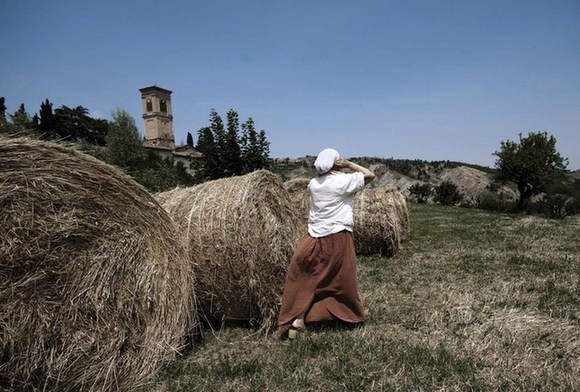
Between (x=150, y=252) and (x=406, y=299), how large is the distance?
12.8 ft

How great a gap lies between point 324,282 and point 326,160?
62.0 inches

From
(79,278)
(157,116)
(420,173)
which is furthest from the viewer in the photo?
(157,116)

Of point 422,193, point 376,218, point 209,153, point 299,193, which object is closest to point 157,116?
point 422,193

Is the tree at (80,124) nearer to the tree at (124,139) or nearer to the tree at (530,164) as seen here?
the tree at (124,139)

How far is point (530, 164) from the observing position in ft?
140

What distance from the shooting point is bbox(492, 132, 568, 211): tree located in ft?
140

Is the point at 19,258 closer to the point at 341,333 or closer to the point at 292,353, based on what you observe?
the point at 292,353

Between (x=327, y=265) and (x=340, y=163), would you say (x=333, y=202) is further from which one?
(x=327, y=265)

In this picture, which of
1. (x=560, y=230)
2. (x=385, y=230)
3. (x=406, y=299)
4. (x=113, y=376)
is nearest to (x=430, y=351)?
(x=406, y=299)

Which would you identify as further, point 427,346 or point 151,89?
point 151,89

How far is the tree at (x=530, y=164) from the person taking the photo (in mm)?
42656

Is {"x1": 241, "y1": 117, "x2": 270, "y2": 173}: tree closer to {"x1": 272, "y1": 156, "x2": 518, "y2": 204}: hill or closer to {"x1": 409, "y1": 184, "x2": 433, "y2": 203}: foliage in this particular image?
{"x1": 409, "y1": 184, "x2": 433, "y2": 203}: foliage

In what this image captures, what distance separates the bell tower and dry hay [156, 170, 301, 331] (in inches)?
4064

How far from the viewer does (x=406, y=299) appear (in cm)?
598
